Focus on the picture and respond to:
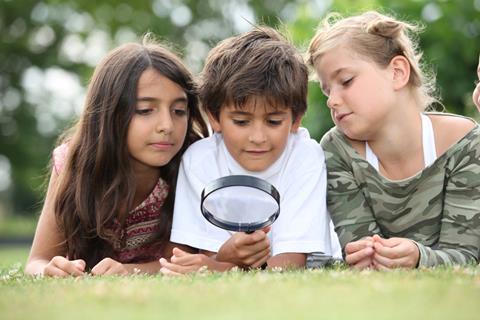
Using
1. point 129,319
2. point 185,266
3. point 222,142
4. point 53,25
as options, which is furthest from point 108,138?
point 53,25

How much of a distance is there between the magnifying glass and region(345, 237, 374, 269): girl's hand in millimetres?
641

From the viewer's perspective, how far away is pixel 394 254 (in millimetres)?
5141

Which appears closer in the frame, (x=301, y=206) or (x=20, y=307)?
(x=20, y=307)

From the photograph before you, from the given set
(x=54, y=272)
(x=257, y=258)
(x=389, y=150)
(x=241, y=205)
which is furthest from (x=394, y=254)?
(x=54, y=272)

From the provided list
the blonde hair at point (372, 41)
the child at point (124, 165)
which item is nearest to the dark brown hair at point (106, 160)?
the child at point (124, 165)

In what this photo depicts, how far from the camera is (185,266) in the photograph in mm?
5227

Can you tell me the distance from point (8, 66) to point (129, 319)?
115 feet

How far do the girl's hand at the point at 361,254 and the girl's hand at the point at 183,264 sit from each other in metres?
0.96

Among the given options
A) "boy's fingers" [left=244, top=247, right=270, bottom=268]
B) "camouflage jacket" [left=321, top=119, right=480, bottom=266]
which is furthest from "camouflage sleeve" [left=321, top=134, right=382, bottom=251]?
"boy's fingers" [left=244, top=247, right=270, bottom=268]

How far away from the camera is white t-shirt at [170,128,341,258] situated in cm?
567

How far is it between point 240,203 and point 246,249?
410 mm

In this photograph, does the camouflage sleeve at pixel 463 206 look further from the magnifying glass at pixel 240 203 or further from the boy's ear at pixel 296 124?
the magnifying glass at pixel 240 203

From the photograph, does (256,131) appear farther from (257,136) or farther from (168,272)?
(168,272)

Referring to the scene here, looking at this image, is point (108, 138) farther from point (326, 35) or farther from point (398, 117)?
point (398, 117)
